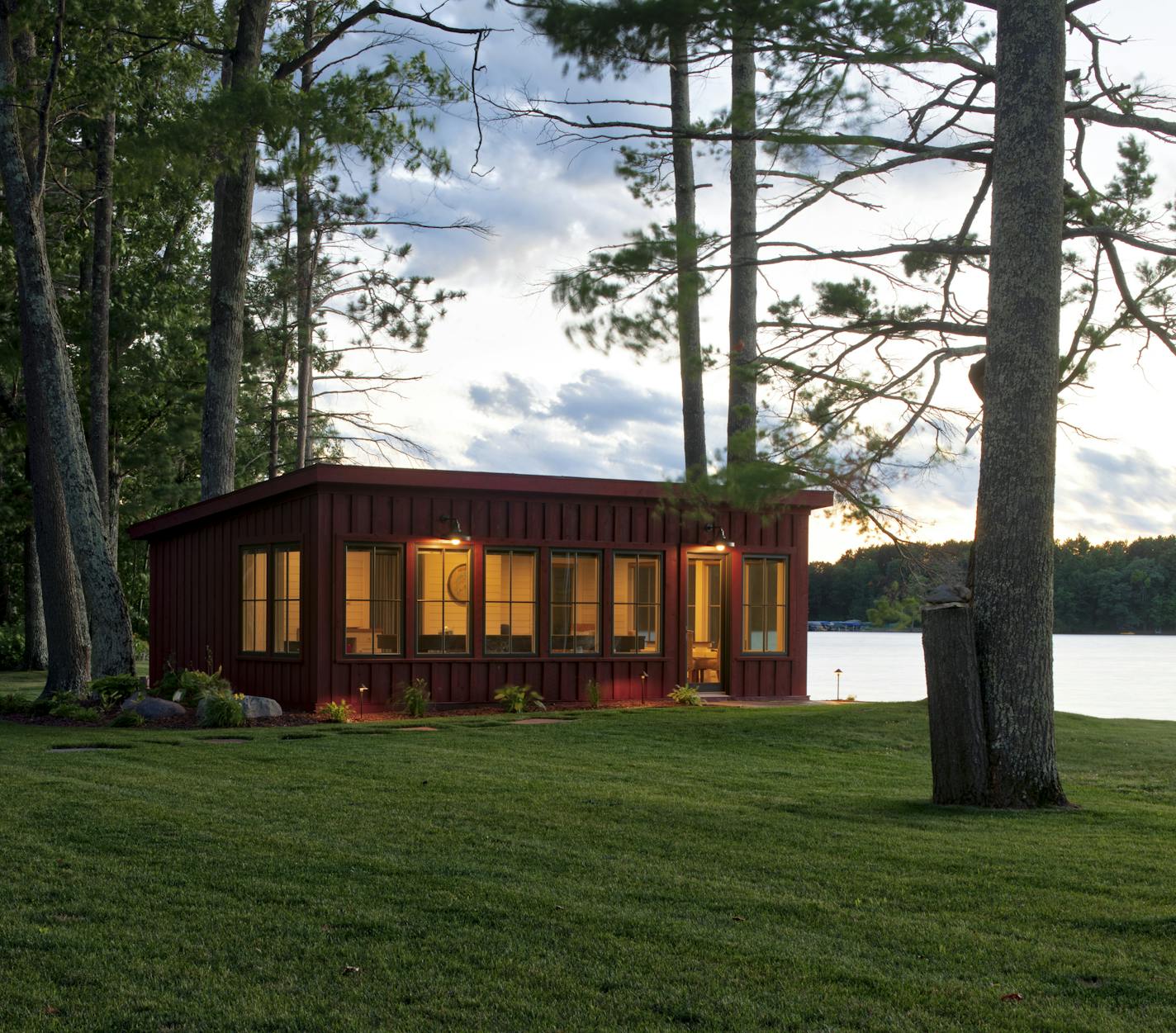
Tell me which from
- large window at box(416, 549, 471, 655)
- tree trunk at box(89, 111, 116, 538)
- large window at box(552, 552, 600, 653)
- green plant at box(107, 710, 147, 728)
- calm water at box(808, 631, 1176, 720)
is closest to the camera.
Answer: green plant at box(107, 710, 147, 728)

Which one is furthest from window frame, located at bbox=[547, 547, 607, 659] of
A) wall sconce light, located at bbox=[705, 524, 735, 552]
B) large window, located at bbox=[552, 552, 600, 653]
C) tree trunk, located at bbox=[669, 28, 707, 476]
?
tree trunk, located at bbox=[669, 28, 707, 476]

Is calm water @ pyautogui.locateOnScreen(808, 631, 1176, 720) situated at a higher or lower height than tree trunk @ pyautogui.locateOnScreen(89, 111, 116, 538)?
lower

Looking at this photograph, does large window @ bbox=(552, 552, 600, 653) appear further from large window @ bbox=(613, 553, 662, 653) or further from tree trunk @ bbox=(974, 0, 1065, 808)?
tree trunk @ bbox=(974, 0, 1065, 808)

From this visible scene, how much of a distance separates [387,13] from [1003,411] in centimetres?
1037

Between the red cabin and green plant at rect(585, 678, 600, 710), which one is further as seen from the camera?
green plant at rect(585, 678, 600, 710)

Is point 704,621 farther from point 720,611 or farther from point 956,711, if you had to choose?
point 956,711

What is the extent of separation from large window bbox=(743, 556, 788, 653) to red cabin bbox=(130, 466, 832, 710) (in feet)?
0.07

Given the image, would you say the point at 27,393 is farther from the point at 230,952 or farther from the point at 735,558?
the point at 230,952

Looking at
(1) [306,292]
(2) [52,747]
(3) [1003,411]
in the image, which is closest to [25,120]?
(1) [306,292]

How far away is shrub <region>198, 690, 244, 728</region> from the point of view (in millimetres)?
12172

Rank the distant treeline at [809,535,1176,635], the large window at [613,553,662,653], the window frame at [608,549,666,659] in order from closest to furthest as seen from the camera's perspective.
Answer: the window frame at [608,549,666,659] → the large window at [613,553,662,653] → the distant treeline at [809,535,1176,635]

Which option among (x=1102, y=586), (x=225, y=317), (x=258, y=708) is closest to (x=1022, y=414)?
(x=258, y=708)

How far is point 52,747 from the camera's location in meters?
10.2

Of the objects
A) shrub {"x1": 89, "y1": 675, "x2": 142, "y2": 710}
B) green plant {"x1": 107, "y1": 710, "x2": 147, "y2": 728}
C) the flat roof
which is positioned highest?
the flat roof
